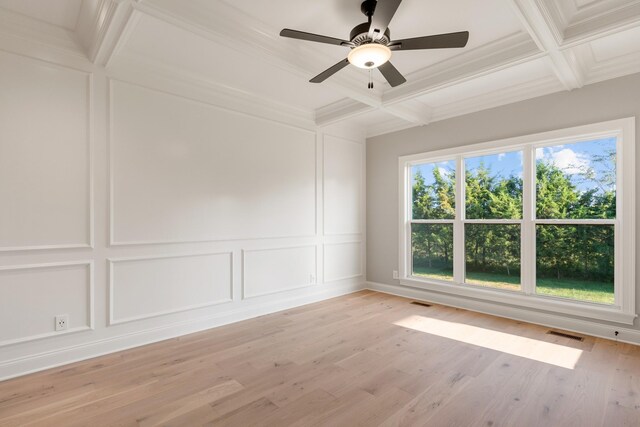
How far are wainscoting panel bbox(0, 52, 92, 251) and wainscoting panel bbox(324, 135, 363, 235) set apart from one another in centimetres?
303

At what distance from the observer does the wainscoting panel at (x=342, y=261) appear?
16.5 ft

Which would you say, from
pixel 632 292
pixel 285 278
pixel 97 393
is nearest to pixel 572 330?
pixel 632 292

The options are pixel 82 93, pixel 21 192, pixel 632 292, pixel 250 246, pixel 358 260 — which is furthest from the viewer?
pixel 358 260

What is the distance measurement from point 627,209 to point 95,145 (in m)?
5.00

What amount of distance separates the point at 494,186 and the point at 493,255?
0.88 m

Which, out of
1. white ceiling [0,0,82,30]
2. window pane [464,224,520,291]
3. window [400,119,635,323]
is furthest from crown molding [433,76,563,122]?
white ceiling [0,0,82,30]

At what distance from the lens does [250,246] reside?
403 cm

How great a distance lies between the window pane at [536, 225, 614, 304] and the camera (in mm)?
3381

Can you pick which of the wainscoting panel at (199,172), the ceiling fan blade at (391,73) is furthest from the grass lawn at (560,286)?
the ceiling fan blade at (391,73)

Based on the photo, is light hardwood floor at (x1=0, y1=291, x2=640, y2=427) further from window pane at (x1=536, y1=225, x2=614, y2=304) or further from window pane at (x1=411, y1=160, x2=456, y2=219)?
window pane at (x1=411, y1=160, x2=456, y2=219)

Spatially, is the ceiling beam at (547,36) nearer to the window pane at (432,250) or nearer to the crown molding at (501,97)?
the crown molding at (501,97)

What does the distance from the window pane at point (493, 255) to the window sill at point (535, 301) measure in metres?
0.12

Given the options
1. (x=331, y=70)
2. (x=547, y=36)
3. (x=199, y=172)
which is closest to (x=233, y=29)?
(x=331, y=70)

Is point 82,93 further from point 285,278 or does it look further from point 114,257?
point 285,278
